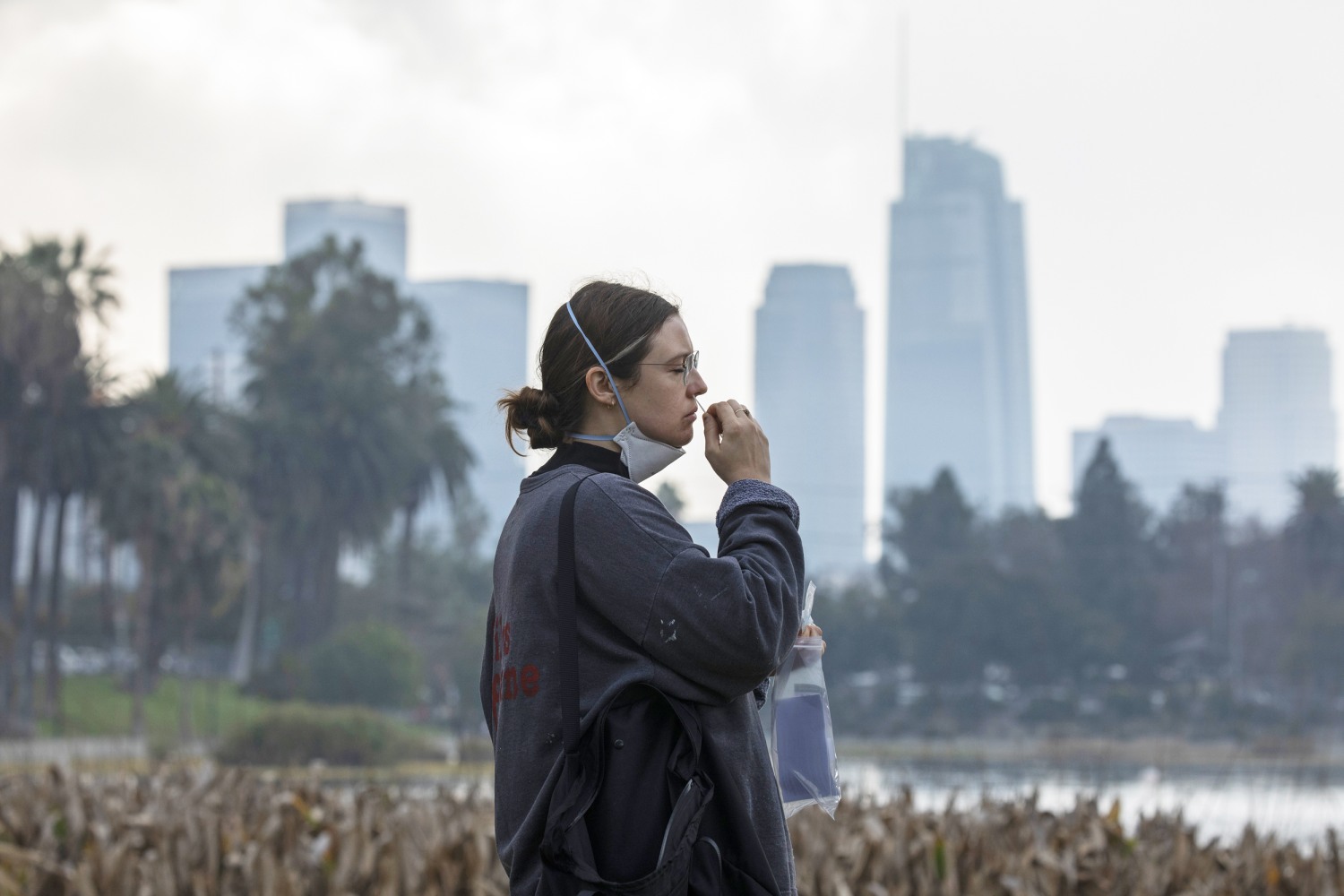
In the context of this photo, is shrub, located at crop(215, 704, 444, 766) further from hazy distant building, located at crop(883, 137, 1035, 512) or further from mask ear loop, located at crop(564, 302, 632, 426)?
hazy distant building, located at crop(883, 137, 1035, 512)

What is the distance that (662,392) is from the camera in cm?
232

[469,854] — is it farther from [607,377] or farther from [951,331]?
[951,331]

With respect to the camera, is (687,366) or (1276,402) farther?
(1276,402)

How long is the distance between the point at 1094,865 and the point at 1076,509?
65.7 m

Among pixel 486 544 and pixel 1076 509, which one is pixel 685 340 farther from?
pixel 486 544

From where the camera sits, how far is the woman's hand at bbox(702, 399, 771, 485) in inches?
90.7

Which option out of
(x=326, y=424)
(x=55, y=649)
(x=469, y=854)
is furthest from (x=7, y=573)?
(x=469, y=854)

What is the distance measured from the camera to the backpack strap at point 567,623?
2143 mm

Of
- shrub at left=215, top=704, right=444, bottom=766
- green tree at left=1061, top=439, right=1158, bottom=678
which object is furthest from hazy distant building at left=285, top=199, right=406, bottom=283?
shrub at left=215, top=704, right=444, bottom=766

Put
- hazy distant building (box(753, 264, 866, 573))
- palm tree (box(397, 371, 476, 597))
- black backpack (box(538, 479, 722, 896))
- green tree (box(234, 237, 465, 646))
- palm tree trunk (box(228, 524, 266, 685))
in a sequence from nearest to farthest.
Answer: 1. black backpack (box(538, 479, 722, 896))
2. green tree (box(234, 237, 465, 646))
3. palm tree trunk (box(228, 524, 266, 685))
4. palm tree (box(397, 371, 476, 597))
5. hazy distant building (box(753, 264, 866, 573))

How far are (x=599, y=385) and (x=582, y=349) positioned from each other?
0.06 meters

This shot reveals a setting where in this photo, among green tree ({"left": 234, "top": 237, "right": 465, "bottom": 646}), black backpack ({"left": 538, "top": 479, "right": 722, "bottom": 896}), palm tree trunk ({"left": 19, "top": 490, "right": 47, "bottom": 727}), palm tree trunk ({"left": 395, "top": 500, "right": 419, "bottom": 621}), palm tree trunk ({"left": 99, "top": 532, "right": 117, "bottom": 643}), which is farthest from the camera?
palm tree trunk ({"left": 395, "top": 500, "right": 419, "bottom": 621})

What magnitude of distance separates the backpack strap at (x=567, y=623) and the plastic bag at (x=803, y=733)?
0.38m

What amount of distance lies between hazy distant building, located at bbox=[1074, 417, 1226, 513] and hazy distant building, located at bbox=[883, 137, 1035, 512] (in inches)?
1065
